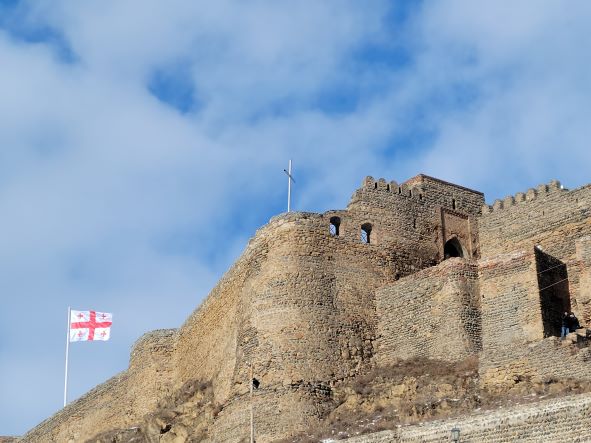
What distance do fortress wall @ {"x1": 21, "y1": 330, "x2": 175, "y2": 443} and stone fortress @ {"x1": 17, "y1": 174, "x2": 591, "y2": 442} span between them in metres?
2.09

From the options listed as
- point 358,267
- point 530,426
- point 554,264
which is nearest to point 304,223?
point 358,267

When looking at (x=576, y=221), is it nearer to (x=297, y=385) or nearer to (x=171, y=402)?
(x=297, y=385)

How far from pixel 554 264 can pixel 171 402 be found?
556 inches

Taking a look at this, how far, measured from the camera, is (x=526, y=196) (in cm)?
4256

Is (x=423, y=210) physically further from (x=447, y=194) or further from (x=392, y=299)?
(x=392, y=299)

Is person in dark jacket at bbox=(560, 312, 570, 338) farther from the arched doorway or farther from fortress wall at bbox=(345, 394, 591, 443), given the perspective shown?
the arched doorway

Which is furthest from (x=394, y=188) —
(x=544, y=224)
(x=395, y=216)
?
(x=544, y=224)

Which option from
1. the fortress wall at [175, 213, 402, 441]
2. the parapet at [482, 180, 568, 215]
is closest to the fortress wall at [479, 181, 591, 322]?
the parapet at [482, 180, 568, 215]

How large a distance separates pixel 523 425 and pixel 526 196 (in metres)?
12.9

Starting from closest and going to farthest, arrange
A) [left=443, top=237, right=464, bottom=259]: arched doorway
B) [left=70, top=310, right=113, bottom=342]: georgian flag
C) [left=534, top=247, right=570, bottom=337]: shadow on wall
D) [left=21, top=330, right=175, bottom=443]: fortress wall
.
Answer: [left=534, top=247, right=570, bottom=337]: shadow on wall → [left=443, top=237, right=464, bottom=259]: arched doorway → [left=21, top=330, right=175, bottom=443]: fortress wall → [left=70, top=310, right=113, bottom=342]: georgian flag

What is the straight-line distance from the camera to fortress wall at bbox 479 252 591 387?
34.2 metres

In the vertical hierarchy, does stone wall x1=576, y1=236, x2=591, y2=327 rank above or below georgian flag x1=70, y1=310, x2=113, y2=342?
below

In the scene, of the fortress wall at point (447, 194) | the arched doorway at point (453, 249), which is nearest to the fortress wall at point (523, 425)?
the arched doorway at point (453, 249)

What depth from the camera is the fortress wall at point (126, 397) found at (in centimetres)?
4875
